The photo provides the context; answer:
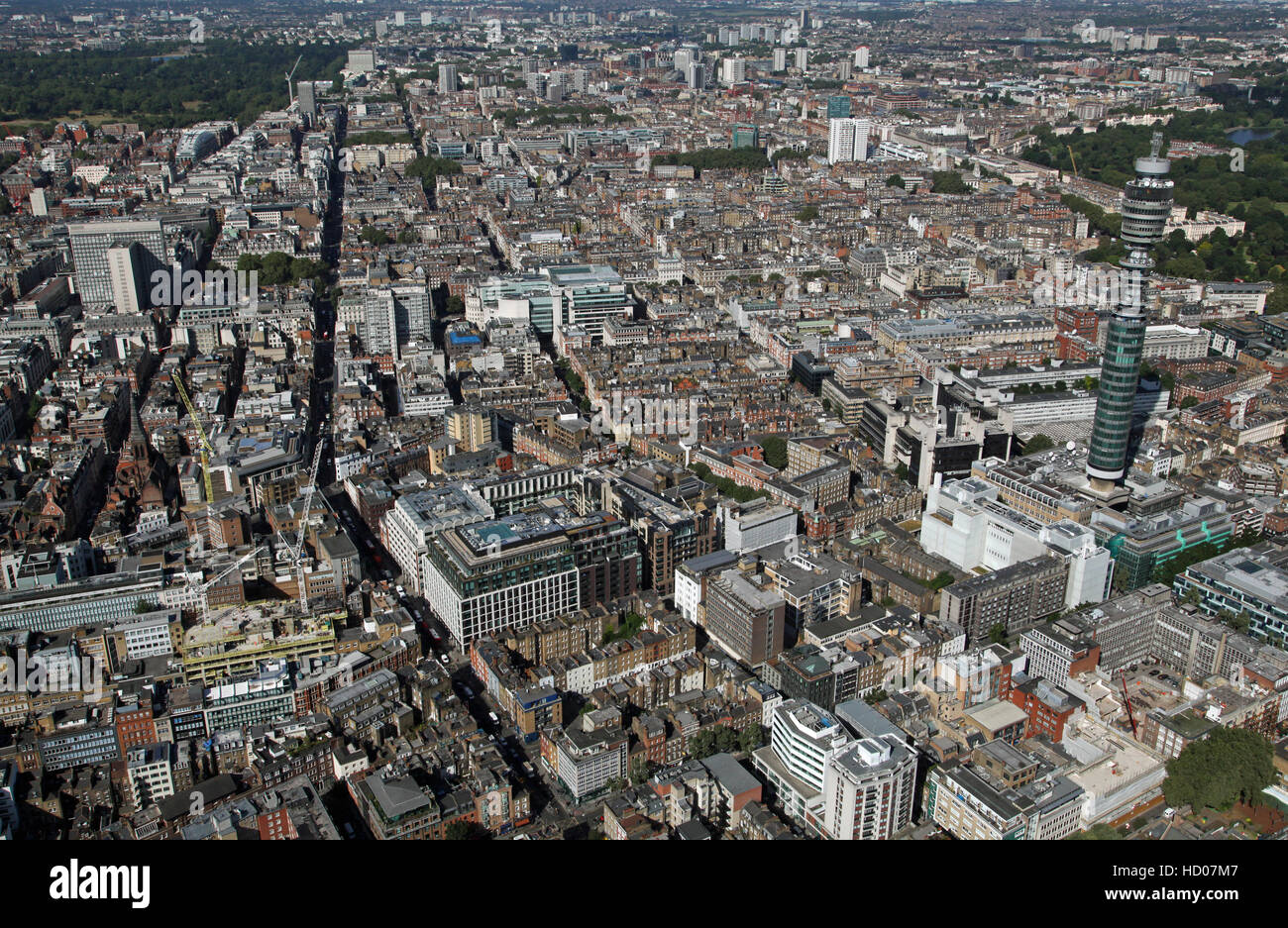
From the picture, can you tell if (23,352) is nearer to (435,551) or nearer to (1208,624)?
(435,551)

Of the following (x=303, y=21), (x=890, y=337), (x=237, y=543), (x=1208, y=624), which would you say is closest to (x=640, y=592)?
(x=237, y=543)

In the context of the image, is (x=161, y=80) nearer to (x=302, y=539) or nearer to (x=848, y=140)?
(x=848, y=140)

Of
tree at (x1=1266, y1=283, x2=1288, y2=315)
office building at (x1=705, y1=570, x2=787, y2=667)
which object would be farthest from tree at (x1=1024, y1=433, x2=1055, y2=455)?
tree at (x1=1266, y1=283, x2=1288, y2=315)

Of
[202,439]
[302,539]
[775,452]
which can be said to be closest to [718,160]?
[775,452]

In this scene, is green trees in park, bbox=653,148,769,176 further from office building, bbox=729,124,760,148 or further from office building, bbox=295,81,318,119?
office building, bbox=295,81,318,119

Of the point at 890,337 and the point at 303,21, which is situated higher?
the point at 303,21
